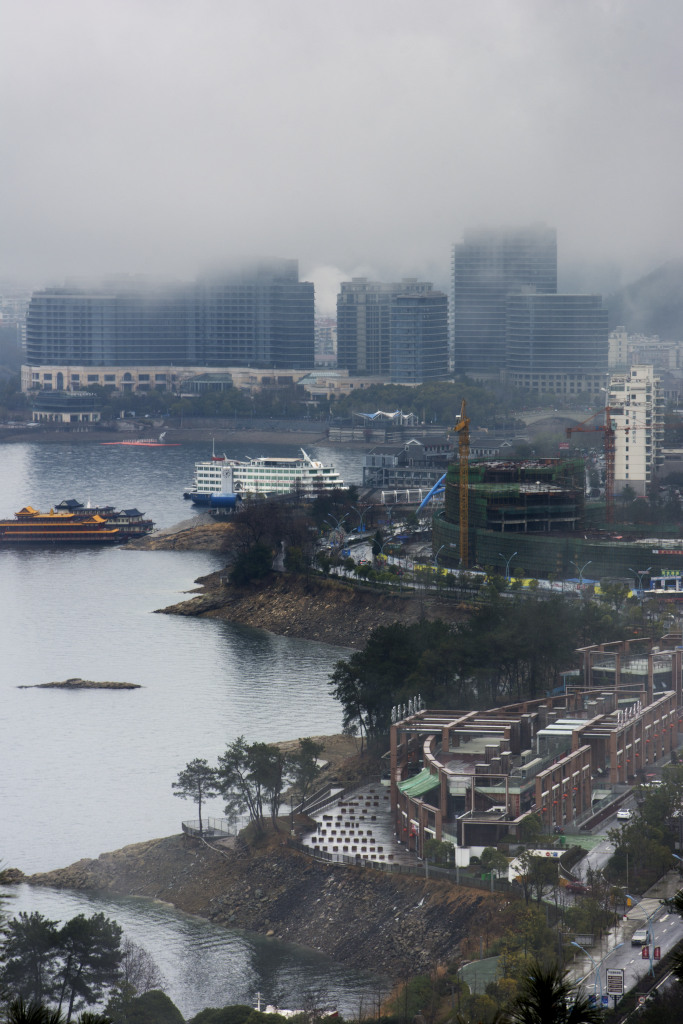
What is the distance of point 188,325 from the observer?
47.8 metres

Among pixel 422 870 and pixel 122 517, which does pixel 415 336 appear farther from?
pixel 422 870

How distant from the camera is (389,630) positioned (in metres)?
11.4

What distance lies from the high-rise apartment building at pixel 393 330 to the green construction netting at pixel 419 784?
109ft

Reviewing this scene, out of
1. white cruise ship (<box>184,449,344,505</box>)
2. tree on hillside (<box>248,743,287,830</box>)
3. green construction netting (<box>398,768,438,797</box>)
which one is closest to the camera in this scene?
green construction netting (<box>398,768,438,797</box>)

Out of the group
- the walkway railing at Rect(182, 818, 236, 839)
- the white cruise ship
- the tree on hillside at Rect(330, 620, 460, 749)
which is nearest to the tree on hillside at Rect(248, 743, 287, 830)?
the walkway railing at Rect(182, 818, 236, 839)

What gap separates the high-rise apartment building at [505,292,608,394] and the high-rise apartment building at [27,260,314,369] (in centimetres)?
639

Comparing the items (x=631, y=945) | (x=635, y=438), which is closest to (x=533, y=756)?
(x=631, y=945)

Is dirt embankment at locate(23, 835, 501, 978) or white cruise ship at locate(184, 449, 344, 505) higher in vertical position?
white cruise ship at locate(184, 449, 344, 505)

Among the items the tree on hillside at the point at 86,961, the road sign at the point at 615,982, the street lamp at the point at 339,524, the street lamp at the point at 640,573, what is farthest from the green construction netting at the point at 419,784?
the street lamp at the point at 339,524

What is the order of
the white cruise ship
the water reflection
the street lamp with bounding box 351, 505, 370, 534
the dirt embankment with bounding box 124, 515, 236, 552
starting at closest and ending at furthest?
1. the water reflection
2. the street lamp with bounding box 351, 505, 370, 534
3. the dirt embankment with bounding box 124, 515, 236, 552
4. the white cruise ship

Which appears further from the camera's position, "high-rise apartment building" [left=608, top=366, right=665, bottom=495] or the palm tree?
"high-rise apartment building" [left=608, top=366, right=665, bottom=495]

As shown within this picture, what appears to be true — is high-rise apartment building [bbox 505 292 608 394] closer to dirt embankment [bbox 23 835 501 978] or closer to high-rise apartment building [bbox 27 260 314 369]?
high-rise apartment building [bbox 27 260 314 369]

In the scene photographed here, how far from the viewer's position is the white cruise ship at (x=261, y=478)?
24.3 meters

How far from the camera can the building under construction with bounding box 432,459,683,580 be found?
1526 centimetres
